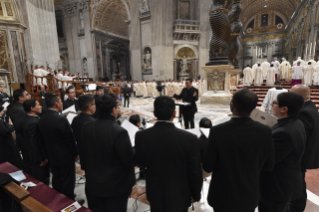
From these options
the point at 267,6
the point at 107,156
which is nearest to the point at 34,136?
the point at 107,156

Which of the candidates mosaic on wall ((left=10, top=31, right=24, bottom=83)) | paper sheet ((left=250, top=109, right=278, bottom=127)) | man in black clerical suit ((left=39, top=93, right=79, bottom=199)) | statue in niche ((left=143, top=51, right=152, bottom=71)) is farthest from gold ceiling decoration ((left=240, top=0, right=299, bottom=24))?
man in black clerical suit ((left=39, top=93, right=79, bottom=199))

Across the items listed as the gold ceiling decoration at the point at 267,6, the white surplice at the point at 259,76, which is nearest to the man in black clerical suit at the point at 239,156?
the white surplice at the point at 259,76

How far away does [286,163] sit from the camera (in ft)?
5.10

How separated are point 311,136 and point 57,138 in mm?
3115

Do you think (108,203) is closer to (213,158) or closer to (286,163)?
(213,158)

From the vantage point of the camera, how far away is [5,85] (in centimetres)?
1026

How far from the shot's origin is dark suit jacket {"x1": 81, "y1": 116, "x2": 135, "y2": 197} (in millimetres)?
1586

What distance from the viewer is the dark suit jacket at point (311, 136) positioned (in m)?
1.90

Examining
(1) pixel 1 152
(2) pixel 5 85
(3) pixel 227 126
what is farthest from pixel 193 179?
(2) pixel 5 85

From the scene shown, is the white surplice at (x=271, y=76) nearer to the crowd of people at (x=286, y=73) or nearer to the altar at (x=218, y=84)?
the crowd of people at (x=286, y=73)

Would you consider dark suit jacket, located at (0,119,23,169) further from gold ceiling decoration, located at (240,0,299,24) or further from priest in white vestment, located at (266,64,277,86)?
gold ceiling decoration, located at (240,0,299,24)

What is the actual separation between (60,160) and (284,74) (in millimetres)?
13758

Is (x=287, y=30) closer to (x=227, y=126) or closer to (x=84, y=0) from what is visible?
(x=84, y=0)

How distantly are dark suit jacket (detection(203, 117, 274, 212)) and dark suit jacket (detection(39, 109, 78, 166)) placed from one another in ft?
5.91
